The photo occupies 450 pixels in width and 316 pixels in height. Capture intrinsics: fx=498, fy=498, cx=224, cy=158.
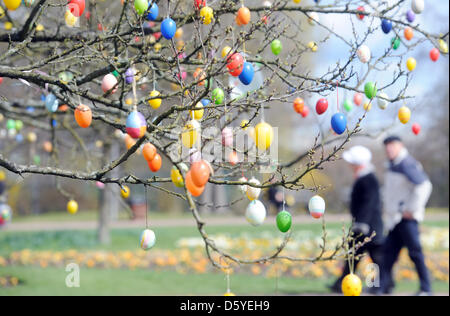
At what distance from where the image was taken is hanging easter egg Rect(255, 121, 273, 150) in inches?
120

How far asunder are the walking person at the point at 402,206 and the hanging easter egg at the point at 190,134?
405cm

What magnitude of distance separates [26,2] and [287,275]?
5.73m

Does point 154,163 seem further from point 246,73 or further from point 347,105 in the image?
point 347,105

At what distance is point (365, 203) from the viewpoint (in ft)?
20.0

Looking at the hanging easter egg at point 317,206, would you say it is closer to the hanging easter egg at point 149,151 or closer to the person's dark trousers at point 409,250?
the hanging easter egg at point 149,151

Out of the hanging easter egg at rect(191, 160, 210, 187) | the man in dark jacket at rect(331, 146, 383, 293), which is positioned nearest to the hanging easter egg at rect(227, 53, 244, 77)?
the hanging easter egg at rect(191, 160, 210, 187)

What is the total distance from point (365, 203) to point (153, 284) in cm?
314

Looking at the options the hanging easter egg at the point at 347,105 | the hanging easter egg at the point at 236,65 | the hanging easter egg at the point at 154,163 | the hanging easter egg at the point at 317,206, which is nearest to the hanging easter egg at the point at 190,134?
the hanging easter egg at the point at 154,163

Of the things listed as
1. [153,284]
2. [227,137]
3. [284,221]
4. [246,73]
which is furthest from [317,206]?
[153,284]

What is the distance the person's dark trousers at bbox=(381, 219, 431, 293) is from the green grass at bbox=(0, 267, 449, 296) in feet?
2.43

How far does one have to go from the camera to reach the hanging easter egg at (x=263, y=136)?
10.00ft

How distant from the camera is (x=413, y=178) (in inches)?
231

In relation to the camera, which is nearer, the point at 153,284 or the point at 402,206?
the point at 402,206
